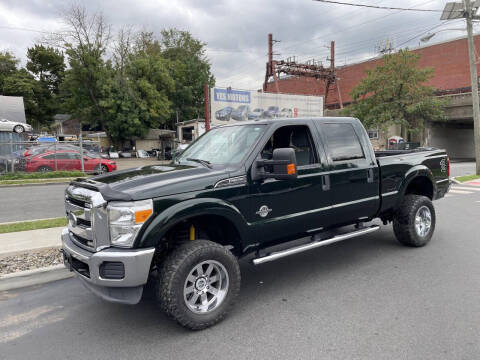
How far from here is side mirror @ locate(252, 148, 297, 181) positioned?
11.2 ft

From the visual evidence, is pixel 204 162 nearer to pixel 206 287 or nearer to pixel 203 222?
pixel 203 222

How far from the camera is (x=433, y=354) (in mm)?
2801

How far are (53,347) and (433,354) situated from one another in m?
3.17

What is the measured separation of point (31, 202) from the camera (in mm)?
10656

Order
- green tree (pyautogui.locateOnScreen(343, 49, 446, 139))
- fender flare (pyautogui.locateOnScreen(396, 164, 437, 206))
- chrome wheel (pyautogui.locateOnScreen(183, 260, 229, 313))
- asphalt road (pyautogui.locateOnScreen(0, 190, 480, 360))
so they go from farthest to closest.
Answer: green tree (pyautogui.locateOnScreen(343, 49, 446, 139)) < fender flare (pyautogui.locateOnScreen(396, 164, 437, 206)) < chrome wheel (pyautogui.locateOnScreen(183, 260, 229, 313)) < asphalt road (pyautogui.locateOnScreen(0, 190, 480, 360))

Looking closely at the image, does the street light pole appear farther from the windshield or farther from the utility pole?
the utility pole

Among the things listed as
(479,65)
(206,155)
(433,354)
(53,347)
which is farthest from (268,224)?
(479,65)

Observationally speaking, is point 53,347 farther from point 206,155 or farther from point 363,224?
point 363,224

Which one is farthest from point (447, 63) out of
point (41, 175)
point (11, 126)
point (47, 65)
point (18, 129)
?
point (47, 65)

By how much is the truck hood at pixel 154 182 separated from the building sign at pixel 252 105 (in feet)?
61.2

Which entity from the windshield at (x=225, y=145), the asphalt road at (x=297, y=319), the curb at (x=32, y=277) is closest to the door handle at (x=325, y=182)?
the windshield at (x=225, y=145)

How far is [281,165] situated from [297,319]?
1509mm

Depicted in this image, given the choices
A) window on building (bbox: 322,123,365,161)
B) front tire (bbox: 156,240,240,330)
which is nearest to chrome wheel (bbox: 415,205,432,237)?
window on building (bbox: 322,123,365,161)

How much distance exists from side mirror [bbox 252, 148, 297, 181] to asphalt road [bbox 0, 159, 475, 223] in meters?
6.91
